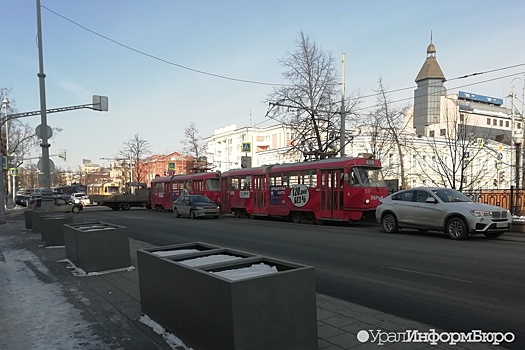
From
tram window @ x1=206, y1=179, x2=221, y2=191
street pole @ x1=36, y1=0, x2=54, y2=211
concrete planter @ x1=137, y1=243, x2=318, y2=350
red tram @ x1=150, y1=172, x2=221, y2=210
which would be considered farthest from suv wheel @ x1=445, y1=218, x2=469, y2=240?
tram window @ x1=206, y1=179, x2=221, y2=191

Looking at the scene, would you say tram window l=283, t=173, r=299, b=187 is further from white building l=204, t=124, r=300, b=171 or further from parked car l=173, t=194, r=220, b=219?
white building l=204, t=124, r=300, b=171

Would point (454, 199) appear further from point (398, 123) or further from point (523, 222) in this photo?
point (398, 123)

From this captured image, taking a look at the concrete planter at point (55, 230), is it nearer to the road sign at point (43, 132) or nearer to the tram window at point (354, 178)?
the road sign at point (43, 132)

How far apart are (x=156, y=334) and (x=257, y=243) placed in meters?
8.06

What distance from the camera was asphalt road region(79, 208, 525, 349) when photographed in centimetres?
543

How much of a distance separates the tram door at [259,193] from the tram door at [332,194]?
5.03 metres

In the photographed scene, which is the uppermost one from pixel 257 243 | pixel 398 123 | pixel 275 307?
pixel 398 123

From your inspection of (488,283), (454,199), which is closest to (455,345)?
(488,283)

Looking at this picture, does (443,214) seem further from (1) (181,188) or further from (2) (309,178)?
(1) (181,188)

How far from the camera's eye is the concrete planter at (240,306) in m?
3.37

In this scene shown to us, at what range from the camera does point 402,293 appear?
6.47 meters

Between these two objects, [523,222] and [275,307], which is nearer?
[275,307]

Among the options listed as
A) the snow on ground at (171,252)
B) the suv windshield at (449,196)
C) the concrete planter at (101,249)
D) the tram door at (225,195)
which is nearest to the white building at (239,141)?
the tram door at (225,195)

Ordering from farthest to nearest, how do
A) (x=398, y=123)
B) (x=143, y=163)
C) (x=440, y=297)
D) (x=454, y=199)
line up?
(x=143, y=163) → (x=398, y=123) → (x=454, y=199) → (x=440, y=297)
